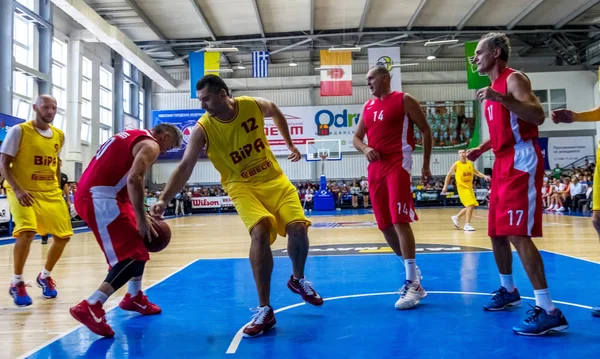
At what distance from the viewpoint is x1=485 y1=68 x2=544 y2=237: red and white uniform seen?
303 centimetres

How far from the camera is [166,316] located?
11.7 feet

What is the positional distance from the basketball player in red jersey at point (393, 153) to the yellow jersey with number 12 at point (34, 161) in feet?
9.53

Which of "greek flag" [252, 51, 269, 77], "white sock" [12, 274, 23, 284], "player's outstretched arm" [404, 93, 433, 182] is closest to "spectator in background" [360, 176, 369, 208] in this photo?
"greek flag" [252, 51, 269, 77]

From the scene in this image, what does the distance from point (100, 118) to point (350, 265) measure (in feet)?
71.6

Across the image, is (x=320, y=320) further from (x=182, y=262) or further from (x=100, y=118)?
(x=100, y=118)

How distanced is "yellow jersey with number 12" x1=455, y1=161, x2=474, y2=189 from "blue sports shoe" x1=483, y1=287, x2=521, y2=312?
22.9 feet

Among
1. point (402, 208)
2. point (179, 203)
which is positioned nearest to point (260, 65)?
point (179, 203)

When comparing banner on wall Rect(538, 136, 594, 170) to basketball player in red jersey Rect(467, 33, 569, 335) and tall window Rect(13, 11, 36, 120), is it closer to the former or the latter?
tall window Rect(13, 11, 36, 120)

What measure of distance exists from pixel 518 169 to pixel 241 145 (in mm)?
1879

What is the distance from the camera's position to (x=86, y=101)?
22703 millimetres

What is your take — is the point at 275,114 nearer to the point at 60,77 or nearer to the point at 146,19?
the point at 60,77

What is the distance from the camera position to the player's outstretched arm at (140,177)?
→ 3107 millimetres

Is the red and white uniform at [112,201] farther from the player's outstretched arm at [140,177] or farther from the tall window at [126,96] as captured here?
the tall window at [126,96]

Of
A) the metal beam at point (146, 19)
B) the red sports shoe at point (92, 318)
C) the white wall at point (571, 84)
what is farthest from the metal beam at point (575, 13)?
the red sports shoe at point (92, 318)
